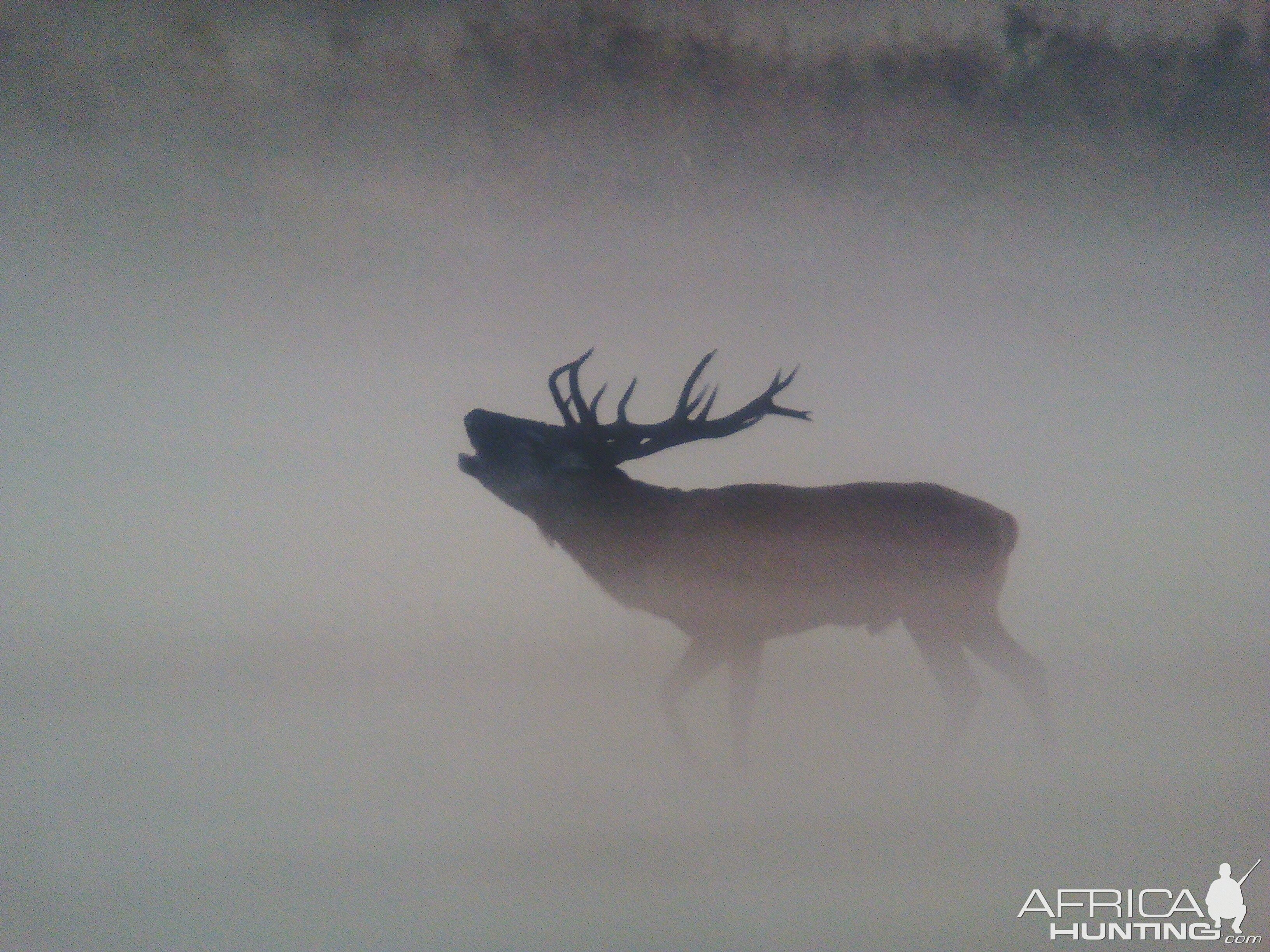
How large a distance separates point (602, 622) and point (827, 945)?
2.72ft

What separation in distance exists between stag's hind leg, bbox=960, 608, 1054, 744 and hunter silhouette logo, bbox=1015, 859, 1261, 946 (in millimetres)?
346

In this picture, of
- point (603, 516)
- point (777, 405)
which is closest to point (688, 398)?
point (777, 405)

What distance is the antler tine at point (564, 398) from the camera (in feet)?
6.23

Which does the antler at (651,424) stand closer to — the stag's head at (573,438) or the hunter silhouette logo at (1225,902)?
the stag's head at (573,438)

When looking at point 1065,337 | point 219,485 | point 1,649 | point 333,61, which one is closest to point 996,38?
point 1065,337

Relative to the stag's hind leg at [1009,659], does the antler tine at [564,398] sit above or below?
above

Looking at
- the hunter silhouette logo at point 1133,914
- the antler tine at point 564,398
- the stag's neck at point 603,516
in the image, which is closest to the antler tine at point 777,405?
the stag's neck at point 603,516

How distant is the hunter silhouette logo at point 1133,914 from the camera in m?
1.94

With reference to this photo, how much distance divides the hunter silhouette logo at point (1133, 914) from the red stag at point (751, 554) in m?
0.43

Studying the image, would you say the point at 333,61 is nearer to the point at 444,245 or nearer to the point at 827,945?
the point at 444,245

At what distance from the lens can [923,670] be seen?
1919 mm

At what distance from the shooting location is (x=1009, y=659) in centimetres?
193

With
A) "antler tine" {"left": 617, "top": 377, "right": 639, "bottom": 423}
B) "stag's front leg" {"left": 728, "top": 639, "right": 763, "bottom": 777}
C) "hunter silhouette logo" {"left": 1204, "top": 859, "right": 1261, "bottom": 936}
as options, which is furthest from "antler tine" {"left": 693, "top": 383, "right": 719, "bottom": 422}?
"hunter silhouette logo" {"left": 1204, "top": 859, "right": 1261, "bottom": 936}

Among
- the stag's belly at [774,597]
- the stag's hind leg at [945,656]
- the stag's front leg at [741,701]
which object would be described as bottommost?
the stag's front leg at [741,701]
